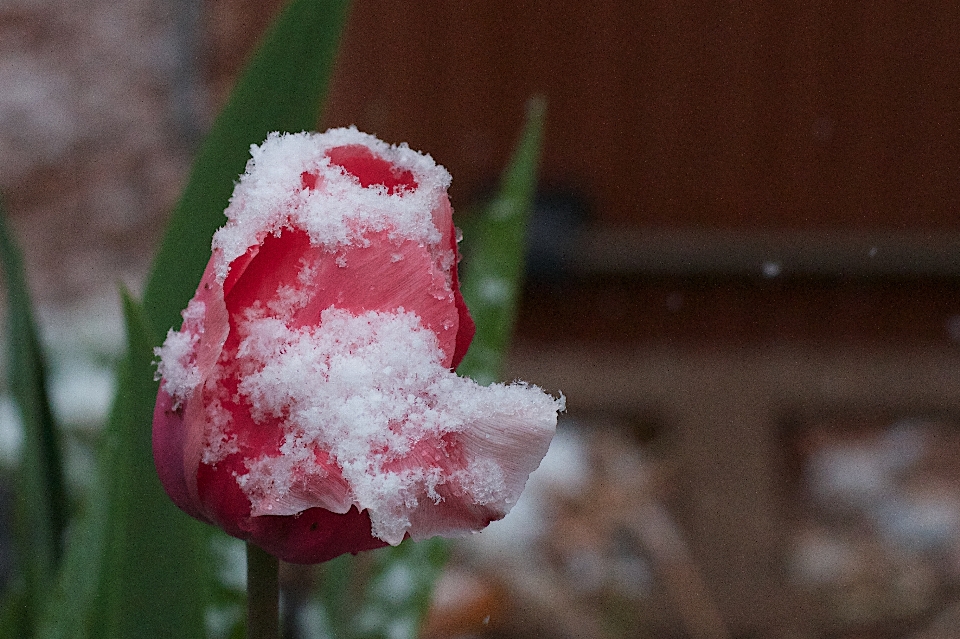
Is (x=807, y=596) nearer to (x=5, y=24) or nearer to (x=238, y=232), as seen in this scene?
(x=238, y=232)

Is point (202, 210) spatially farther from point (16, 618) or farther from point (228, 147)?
point (16, 618)

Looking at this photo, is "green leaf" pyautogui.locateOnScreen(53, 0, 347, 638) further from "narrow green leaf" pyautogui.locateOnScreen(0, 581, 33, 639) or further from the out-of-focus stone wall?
the out-of-focus stone wall

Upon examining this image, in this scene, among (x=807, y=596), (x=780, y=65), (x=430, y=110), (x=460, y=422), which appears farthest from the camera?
(x=430, y=110)

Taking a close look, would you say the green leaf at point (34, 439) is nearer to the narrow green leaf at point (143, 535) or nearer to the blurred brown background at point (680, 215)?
the narrow green leaf at point (143, 535)

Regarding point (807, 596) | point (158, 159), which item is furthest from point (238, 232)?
point (158, 159)

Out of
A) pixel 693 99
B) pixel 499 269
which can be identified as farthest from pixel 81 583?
pixel 693 99

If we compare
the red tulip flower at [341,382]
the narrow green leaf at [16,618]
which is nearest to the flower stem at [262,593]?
the red tulip flower at [341,382]
